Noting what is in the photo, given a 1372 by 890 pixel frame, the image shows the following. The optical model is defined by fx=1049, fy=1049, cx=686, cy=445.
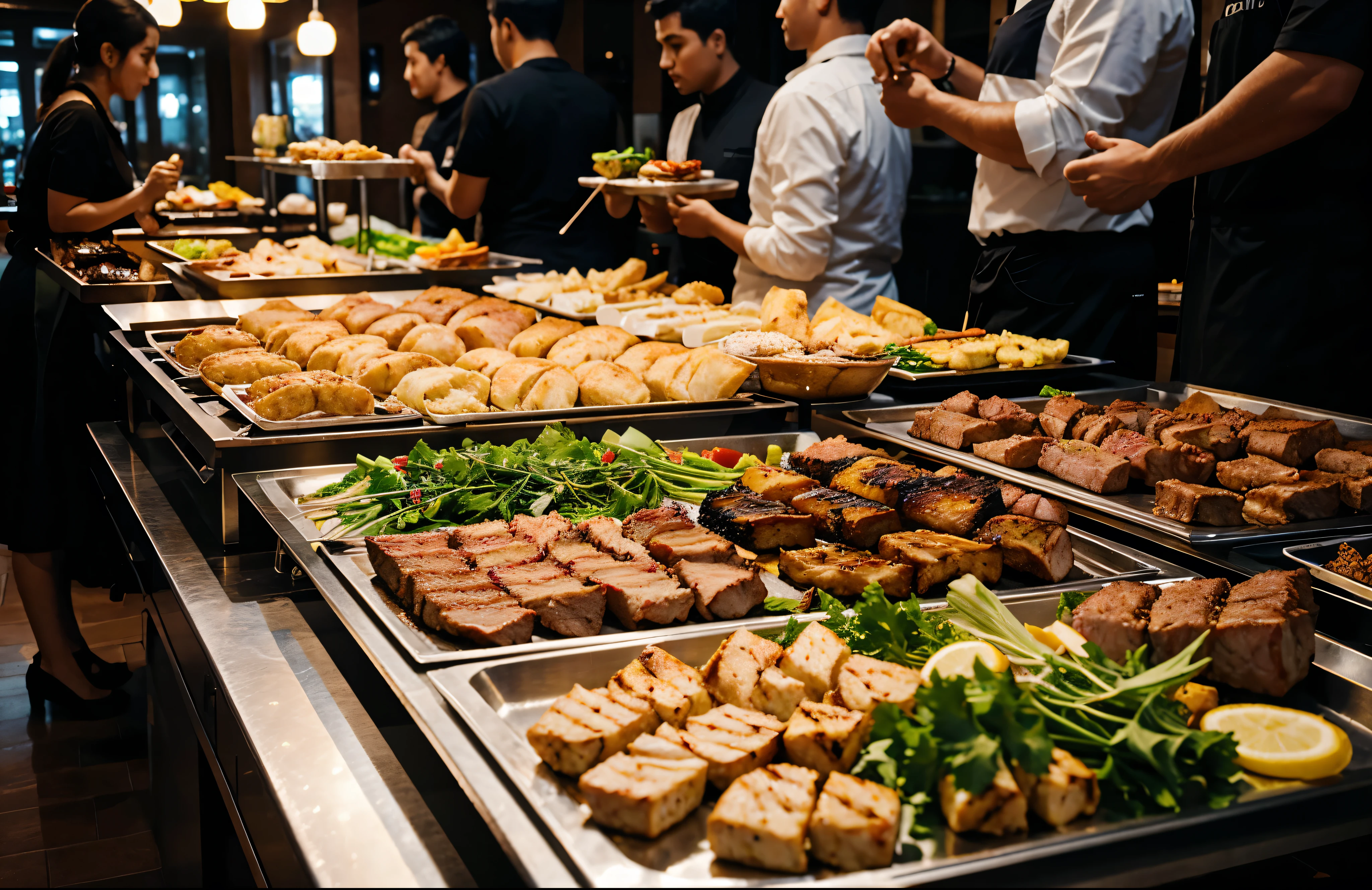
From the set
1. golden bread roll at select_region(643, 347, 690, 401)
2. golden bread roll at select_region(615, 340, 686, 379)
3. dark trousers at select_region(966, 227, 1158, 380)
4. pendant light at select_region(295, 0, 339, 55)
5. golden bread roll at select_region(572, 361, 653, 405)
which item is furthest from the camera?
pendant light at select_region(295, 0, 339, 55)

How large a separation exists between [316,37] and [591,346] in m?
5.33

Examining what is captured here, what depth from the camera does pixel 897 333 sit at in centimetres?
274

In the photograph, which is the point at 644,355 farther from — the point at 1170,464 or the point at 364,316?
the point at 1170,464

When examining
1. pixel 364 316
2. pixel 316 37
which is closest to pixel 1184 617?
pixel 364 316

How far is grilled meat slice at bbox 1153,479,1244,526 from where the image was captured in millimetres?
1480

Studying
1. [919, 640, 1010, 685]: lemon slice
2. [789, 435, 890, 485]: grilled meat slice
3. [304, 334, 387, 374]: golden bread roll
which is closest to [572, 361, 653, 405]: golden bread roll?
[789, 435, 890, 485]: grilled meat slice

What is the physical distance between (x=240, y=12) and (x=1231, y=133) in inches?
229

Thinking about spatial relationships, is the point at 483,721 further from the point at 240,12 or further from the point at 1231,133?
the point at 240,12

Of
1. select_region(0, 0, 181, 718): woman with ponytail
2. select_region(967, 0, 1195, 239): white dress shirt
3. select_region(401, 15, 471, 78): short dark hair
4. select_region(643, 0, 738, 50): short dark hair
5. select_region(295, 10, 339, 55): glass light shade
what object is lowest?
select_region(0, 0, 181, 718): woman with ponytail

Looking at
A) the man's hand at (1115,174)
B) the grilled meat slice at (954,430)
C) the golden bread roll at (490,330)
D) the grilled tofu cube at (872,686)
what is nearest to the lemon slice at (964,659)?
the grilled tofu cube at (872,686)

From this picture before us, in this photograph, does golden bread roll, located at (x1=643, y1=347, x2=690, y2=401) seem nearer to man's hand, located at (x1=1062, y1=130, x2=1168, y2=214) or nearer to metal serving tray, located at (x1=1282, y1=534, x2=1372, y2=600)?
man's hand, located at (x1=1062, y1=130, x2=1168, y2=214)

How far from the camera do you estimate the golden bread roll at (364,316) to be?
2797 millimetres

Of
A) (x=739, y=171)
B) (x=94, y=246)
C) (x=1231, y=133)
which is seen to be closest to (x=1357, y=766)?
(x=1231, y=133)

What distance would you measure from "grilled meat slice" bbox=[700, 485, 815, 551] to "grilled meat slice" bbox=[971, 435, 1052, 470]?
44cm
